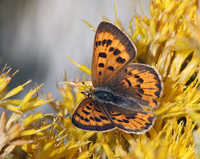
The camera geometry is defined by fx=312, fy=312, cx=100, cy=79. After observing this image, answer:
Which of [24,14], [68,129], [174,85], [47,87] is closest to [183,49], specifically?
[174,85]

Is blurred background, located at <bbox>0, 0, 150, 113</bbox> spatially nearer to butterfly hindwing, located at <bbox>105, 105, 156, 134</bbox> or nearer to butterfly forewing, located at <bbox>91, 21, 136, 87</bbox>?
butterfly forewing, located at <bbox>91, 21, 136, 87</bbox>

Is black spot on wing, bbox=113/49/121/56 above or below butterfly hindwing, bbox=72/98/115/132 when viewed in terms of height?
above

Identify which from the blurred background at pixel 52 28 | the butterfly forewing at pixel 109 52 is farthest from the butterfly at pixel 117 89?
the blurred background at pixel 52 28

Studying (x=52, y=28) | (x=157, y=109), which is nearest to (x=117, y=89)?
(x=157, y=109)

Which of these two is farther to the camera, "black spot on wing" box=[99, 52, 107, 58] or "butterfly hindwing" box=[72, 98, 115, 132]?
"black spot on wing" box=[99, 52, 107, 58]

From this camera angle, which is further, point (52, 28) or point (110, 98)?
point (52, 28)

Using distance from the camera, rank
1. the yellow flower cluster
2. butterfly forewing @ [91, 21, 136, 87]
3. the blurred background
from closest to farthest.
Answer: the yellow flower cluster, butterfly forewing @ [91, 21, 136, 87], the blurred background

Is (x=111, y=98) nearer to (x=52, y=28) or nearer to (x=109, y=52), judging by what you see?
(x=109, y=52)

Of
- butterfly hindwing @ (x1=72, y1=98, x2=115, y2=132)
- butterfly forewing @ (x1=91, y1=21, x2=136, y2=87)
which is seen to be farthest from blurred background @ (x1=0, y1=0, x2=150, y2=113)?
butterfly hindwing @ (x1=72, y1=98, x2=115, y2=132)

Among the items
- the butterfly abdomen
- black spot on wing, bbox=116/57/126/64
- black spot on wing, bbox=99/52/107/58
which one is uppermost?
black spot on wing, bbox=99/52/107/58
